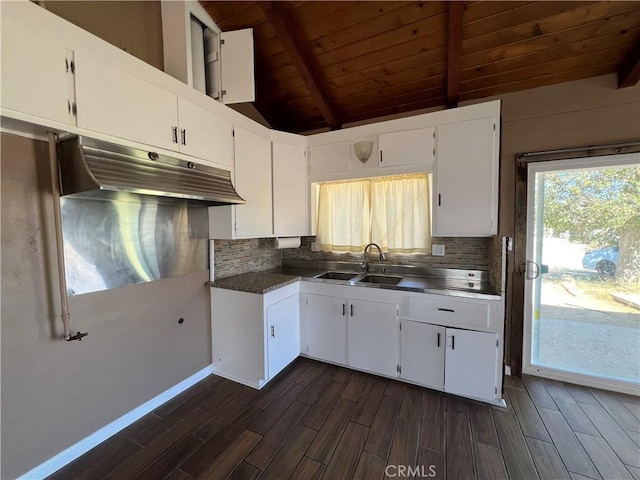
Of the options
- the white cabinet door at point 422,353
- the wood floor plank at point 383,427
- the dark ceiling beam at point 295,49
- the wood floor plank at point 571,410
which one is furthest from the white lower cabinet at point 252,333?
the wood floor plank at point 571,410

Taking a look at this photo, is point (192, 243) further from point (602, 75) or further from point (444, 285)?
point (602, 75)

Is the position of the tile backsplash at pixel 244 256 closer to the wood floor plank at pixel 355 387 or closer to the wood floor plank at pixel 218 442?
the wood floor plank at pixel 218 442

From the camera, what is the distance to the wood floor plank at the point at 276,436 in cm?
155

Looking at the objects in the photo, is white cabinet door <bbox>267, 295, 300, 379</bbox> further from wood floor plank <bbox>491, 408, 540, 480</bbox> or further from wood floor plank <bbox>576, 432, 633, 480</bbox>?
wood floor plank <bbox>576, 432, 633, 480</bbox>

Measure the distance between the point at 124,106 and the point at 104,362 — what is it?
1606 mm

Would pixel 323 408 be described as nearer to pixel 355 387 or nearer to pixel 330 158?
pixel 355 387

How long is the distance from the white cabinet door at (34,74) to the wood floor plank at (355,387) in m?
2.52

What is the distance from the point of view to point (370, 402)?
203 centimetres

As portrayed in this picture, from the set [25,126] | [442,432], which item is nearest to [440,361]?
[442,432]

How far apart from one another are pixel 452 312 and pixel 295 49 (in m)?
2.56

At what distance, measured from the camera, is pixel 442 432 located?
5.66ft

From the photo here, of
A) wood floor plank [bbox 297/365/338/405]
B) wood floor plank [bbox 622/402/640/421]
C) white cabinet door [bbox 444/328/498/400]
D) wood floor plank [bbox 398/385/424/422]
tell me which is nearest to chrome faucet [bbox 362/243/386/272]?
white cabinet door [bbox 444/328/498/400]

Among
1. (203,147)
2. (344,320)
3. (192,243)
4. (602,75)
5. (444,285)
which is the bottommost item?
(344,320)

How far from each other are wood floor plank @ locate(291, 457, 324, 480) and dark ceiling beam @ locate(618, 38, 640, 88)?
3455mm
